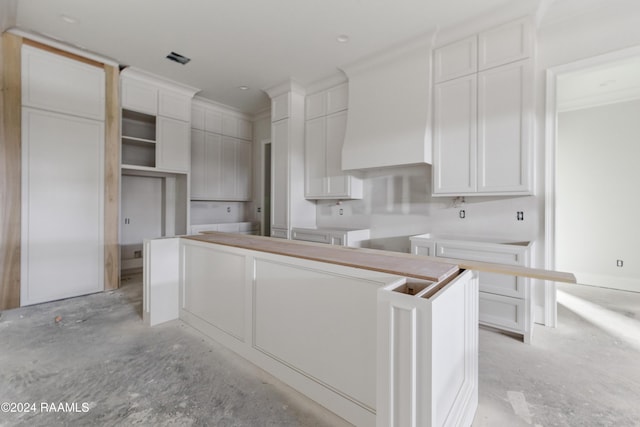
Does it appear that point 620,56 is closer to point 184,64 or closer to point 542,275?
point 542,275

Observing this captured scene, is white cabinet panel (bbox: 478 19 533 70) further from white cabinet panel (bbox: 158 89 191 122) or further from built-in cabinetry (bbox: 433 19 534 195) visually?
white cabinet panel (bbox: 158 89 191 122)

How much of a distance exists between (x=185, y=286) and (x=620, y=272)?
18.2 ft

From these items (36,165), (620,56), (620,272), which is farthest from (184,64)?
(620,272)

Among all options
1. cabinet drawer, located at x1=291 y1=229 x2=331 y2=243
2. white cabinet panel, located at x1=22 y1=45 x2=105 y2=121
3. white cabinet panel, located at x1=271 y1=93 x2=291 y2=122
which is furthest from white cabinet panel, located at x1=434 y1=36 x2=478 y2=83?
white cabinet panel, located at x1=22 y1=45 x2=105 y2=121

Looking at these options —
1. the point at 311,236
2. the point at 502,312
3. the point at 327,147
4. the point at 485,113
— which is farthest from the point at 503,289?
the point at 327,147

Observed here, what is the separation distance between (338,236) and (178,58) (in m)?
3.10

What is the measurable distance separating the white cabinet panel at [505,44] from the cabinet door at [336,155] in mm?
1755

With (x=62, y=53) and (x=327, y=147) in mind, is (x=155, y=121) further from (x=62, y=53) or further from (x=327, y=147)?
(x=327, y=147)

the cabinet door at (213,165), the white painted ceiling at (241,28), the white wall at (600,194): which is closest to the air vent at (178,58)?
the white painted ceiling at (241,28)

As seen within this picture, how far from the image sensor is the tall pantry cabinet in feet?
10.2

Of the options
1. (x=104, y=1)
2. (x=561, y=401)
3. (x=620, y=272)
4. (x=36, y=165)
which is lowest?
(x=561, y=401)

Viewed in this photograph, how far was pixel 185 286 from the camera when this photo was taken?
273 centimetres

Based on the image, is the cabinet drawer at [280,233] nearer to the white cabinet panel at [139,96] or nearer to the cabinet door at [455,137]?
the cabinet door at [455,137]

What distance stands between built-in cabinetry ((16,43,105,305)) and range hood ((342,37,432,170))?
10.7 feet
